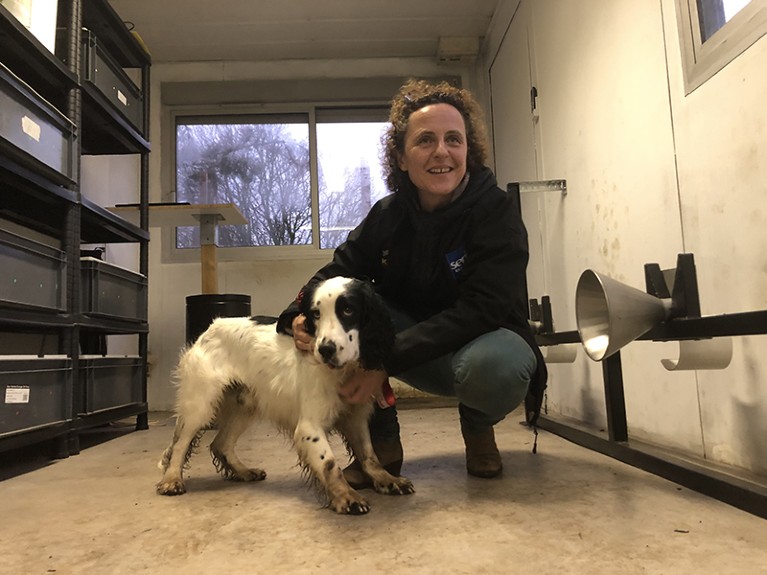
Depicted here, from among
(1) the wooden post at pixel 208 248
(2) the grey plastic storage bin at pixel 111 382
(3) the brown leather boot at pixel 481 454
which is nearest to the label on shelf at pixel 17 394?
(2) the grey plastic storage bin at pixel 111 382

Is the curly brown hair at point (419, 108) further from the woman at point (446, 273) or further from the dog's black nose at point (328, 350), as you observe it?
the dog's black nose at point (328, 350)

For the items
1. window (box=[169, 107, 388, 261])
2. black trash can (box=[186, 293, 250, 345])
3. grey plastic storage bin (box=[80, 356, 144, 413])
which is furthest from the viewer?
window (box=[169, 107, 388, 261])

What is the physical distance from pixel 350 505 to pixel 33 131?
1.91 metres

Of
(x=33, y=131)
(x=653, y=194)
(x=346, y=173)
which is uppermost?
(x=346, y=173)

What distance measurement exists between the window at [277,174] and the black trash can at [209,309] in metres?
1.15

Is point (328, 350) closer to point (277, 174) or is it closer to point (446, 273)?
point (446, 273)

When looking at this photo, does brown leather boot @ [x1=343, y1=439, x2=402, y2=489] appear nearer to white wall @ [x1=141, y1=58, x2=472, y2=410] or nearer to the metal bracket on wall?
the metal bracket on wall

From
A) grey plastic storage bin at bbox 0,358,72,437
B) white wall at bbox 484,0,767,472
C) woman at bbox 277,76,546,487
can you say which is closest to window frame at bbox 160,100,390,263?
white wall at bbox 484,0,767,472

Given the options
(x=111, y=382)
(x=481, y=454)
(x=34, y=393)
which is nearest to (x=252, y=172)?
(x=111, y=382)

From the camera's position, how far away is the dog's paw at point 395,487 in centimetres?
164

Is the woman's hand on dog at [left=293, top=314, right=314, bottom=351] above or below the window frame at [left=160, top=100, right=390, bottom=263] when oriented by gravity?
below

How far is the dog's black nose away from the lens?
1.50 metres

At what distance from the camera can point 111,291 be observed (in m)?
3.00

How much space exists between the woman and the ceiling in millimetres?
2579
